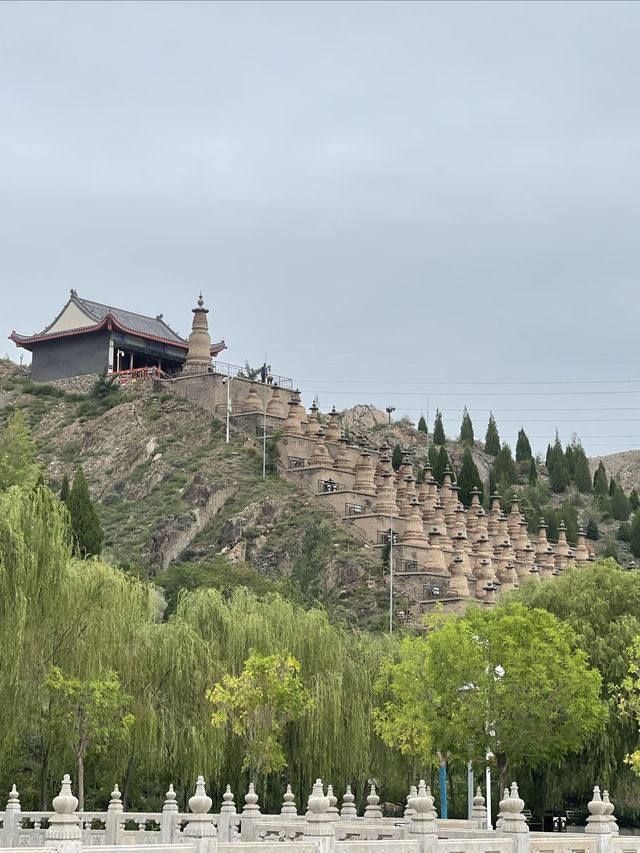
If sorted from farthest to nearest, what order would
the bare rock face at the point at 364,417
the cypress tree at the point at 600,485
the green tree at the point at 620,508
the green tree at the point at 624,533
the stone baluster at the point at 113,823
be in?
the bare rock face at the point at 364,417
the cypress tree at the point at 600,485
the green tree at the point at 620,508
the green tree at the point at 624,533
the stone baluster at the point at 113,823

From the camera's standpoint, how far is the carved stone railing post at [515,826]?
1171 inches

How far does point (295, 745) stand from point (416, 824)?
60.9 feet

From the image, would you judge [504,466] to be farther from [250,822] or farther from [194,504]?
[250,822]

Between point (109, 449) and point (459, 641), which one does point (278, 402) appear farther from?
point (459, 641)

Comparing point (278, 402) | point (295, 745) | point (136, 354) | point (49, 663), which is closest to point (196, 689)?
point (295, 745)

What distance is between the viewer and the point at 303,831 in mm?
33844

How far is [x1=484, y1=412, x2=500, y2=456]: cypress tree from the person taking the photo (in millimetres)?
131750

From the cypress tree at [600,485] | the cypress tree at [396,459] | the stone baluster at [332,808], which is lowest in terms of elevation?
the stone baluster at [332,808]

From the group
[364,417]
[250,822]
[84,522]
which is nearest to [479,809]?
[250,822]

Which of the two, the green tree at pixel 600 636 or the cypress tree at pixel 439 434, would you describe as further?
the cypress tree at pixel 439 434

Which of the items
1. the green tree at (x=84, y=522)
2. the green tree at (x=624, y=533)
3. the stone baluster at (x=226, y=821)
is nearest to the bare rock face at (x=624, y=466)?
the green tree at (x=624, y=533)

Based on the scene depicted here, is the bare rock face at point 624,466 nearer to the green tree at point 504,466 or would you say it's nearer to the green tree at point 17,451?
the green tree at point 504,466

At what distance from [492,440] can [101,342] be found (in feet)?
142

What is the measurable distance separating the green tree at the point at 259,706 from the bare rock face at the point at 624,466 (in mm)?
112416
